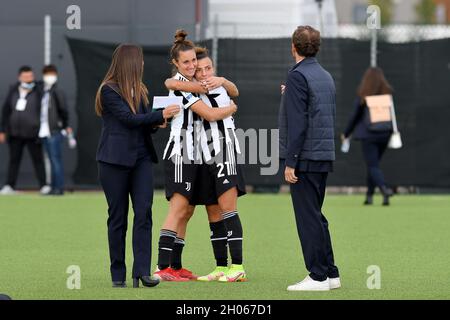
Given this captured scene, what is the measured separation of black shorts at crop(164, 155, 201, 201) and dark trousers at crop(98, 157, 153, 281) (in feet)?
2.22

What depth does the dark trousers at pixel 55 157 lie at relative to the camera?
2273 cm

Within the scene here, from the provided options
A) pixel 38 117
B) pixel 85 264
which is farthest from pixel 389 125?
pixel 85 264

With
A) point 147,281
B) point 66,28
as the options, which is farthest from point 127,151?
point 66,28

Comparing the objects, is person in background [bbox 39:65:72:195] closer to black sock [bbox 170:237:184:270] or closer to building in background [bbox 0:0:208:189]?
building in background [bbox 0:0:208:189]

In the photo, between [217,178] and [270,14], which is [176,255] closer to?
[217,178]

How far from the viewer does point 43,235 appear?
610 inches

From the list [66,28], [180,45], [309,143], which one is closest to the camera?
[309,143]

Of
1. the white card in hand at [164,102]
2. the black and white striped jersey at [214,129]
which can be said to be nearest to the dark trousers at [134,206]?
the white card in hand at [164,102]

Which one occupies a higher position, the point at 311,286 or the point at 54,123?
the point at 54,123

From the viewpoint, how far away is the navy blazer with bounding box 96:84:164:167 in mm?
10344

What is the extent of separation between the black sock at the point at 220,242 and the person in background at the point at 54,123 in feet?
37.7

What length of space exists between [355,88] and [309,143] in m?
12.9

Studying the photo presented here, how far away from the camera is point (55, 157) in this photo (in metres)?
22.7

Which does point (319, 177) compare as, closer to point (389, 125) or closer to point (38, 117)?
point (389, 125)
